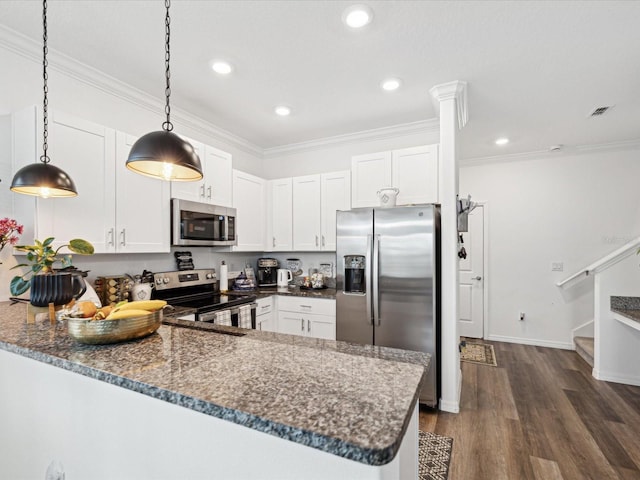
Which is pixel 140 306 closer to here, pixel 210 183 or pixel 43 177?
pixel 43 177

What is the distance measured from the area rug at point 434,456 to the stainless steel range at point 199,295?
70.4 inches

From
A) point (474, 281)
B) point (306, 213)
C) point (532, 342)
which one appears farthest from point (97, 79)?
point (532, 342)

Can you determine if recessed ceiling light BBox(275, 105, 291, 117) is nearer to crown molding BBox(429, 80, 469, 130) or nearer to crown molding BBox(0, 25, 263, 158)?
crown molding BBox(0, 25, 263, 158)

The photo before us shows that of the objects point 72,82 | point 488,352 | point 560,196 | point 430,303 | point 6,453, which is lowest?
point 488,352

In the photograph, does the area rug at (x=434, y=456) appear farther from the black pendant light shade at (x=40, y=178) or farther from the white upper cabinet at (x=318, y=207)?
the black pendant light shade at (x=40, y=178)

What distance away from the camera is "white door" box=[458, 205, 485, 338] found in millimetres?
4707

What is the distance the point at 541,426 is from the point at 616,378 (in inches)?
60.7

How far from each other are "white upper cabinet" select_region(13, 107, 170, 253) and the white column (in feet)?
7.80

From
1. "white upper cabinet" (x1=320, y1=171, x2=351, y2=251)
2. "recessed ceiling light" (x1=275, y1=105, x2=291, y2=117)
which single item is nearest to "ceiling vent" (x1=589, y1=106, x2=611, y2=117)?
"white upper cabinet" (x1=320, y1=171, x2=351, y2=251)

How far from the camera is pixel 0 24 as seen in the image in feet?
6.33

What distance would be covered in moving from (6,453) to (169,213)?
1.80 metres

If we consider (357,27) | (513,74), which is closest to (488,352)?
(513,74)

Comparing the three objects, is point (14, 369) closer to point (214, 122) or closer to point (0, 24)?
point (0, 24)

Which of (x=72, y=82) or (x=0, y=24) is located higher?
(x=0, y=24)
